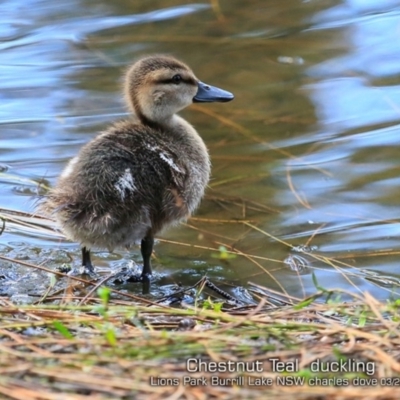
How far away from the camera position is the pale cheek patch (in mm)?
4523

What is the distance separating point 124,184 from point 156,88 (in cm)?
90

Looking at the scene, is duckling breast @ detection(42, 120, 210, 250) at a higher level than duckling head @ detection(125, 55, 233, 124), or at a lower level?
lower

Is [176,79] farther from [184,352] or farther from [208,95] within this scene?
[184,352]

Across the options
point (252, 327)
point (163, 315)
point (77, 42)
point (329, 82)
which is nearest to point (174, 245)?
point (163, 315)

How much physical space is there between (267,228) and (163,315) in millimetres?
2097

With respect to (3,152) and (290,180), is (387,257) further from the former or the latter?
(3,152)

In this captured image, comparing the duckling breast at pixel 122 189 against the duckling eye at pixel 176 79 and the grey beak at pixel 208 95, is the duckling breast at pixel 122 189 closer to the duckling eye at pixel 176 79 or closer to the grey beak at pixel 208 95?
the duckling eye at pixel 176 79

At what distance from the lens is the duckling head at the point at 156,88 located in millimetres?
5199

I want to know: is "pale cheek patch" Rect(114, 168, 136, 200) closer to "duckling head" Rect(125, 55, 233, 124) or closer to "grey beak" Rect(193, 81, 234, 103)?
"duckling head" Rect(125, 55, 233, 124)

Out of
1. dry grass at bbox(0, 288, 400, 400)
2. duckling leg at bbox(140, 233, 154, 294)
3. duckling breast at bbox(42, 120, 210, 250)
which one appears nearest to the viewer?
dry grass at bbox(0, 288, 400, 400)

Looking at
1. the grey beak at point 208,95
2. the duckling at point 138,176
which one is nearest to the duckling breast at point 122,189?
the duckling at point 138,176

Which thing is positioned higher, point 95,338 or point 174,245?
point 95,338

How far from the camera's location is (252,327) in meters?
3.27

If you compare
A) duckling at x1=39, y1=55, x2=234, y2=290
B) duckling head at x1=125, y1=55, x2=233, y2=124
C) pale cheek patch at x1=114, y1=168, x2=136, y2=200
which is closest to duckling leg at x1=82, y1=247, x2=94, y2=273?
duckling at x1=39, y1=55, x2=234, y2=290
